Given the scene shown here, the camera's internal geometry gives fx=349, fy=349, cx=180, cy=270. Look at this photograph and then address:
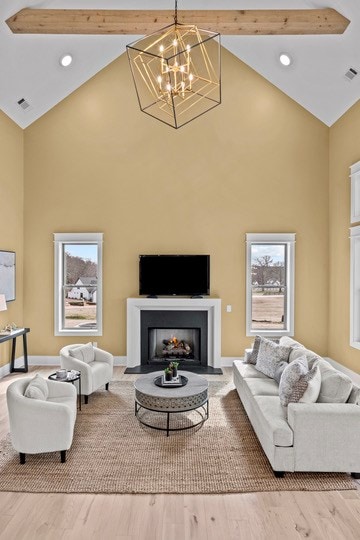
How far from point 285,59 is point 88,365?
19.6ft

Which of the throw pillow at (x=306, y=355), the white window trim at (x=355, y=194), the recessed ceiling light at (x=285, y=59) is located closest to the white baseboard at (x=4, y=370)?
the throw pillow at (x=306, y=355)

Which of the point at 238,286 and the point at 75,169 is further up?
the point at 75,169

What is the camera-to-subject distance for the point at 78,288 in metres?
6.93

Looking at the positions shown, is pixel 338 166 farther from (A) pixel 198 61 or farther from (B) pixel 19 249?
(B) pixel 19 249

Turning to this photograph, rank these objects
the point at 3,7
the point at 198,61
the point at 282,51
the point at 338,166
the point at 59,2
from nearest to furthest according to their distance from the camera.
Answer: the point at 3,7 → the point at 59,2 → the point at 282,51 → the point at 338,166 → the point at 198,61

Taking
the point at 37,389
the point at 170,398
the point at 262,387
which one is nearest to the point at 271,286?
the point at 262,387

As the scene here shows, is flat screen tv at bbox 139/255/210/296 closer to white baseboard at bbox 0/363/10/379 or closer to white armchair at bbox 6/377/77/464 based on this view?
white baseboard at bbox 0/363/10/379

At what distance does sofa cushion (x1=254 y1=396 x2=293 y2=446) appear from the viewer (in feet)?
10.2

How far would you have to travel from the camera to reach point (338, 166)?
6422 millimetres

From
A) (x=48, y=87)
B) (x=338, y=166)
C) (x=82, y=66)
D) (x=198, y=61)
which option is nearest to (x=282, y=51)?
(x=198, y=61)

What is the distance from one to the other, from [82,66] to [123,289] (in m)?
4.17

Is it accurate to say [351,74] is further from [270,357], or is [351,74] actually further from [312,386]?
[312,386]

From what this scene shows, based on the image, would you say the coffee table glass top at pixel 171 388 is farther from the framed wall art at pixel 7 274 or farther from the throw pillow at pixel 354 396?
the framed wall art at pixel 7 274

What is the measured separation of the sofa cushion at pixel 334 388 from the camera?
130 inches
